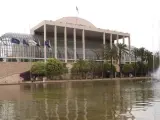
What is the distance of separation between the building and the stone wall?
402 cm

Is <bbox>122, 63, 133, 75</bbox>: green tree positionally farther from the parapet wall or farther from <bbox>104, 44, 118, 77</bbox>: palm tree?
the parapet wall

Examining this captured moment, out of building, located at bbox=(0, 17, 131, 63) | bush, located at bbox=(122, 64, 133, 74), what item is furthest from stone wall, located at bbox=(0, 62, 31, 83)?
bush, located at bbox=(122, 64, 133, 74)

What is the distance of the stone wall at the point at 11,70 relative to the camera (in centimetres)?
8925

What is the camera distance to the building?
10100 centimetres

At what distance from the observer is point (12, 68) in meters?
92.8

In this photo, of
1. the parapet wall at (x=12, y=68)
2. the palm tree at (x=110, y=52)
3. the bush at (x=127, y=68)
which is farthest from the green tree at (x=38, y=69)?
the bush at (x=127, y=68)

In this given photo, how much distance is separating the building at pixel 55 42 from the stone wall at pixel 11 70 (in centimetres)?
402

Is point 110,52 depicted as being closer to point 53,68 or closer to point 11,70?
point 53,68

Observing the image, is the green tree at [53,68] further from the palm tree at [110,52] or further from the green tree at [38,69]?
the palm tree at [110,52]

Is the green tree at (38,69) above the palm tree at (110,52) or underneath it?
underneath

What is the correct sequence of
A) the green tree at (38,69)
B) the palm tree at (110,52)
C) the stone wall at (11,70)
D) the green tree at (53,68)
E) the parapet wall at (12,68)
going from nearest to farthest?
1. the green tree at (38,69)
2. the green tree at (53,68)
3. the stone wall at (11,70)
4. the parapet wall at (12,68)
5. the palm tree at (110,52)

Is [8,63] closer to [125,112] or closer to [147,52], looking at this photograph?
[147,52]

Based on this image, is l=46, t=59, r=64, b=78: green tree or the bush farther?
the bush

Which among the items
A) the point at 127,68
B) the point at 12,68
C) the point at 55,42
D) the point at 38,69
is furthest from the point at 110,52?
the point at 12,68
